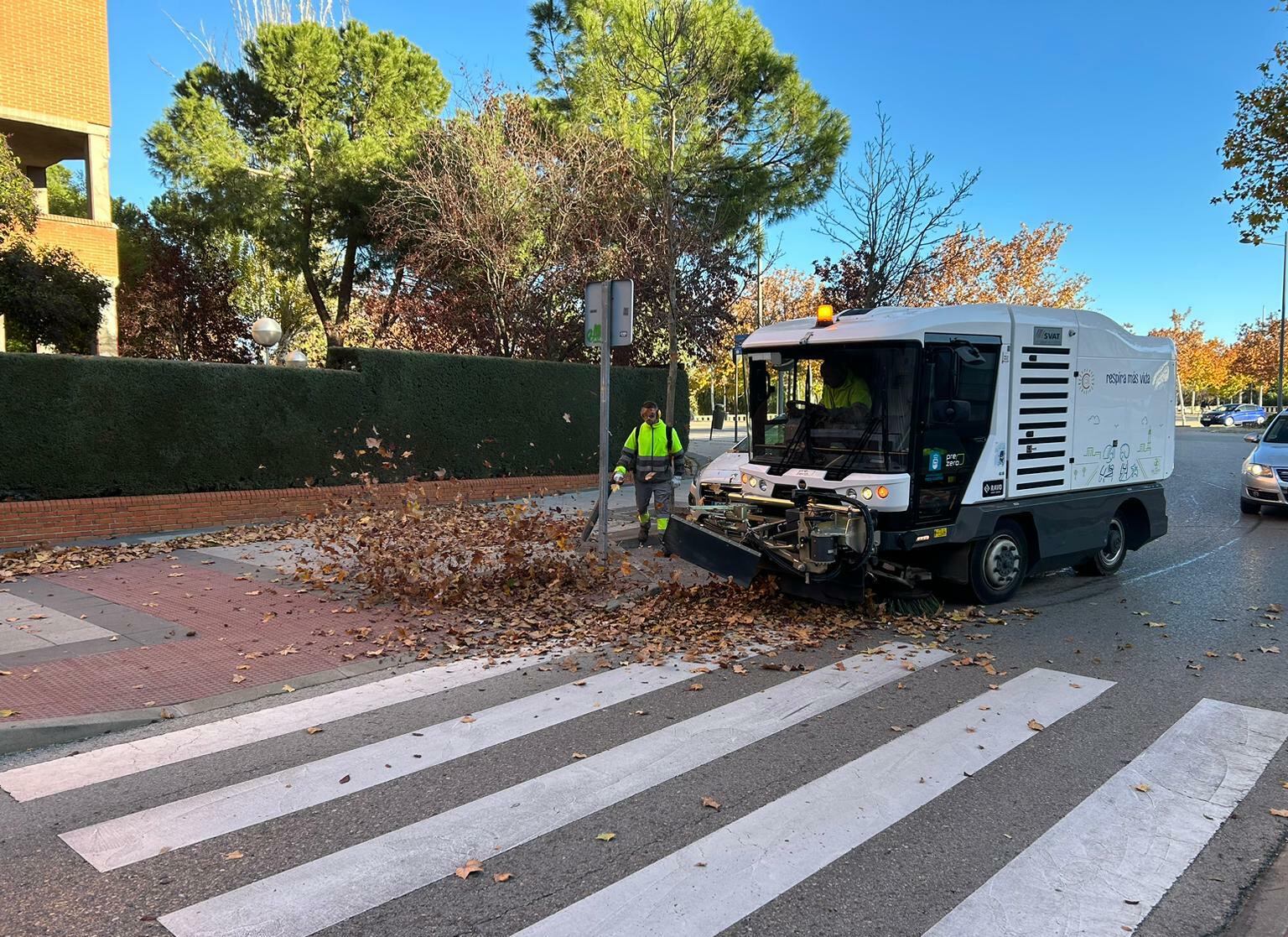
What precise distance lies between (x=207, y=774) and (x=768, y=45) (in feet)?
65.2

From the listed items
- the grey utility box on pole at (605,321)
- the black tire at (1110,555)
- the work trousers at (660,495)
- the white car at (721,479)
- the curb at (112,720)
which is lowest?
the curb at (112,720)

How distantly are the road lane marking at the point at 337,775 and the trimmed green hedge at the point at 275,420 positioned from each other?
808cm

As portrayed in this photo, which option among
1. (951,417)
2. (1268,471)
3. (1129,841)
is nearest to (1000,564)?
(951,417)

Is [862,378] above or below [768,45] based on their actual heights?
below

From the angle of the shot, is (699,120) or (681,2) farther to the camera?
(699,120)

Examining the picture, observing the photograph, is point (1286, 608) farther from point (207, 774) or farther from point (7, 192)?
point (7, 192)

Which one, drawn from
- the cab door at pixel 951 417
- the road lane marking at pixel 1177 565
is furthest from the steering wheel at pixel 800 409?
the road lane marking at pixel 1177 565

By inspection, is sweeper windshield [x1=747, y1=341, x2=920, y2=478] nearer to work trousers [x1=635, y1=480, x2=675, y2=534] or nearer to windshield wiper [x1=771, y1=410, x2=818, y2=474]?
windshield wiper [x1=771, y1=410, x2=818, y2=474]

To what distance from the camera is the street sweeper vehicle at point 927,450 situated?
687 centimetres

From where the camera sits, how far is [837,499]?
22.9 ft

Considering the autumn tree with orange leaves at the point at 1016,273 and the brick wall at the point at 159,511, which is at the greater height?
the autumn tree with orange leaves at the point at 1016,273

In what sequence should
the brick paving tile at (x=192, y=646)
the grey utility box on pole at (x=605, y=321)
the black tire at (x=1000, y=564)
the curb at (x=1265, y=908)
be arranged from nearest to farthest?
1. the curb at (x=1265, y=908)
2. the brick paving tile at (x=192, y=646)
3. the black tire at (x=1000, y=564)
4. the grey utility box on pole at (x=605, y=321)

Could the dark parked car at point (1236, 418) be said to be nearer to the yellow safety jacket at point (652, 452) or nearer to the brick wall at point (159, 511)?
the yellow safety jacket at point (652, 452)

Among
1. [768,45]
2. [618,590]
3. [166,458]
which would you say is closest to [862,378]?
[618,590]
